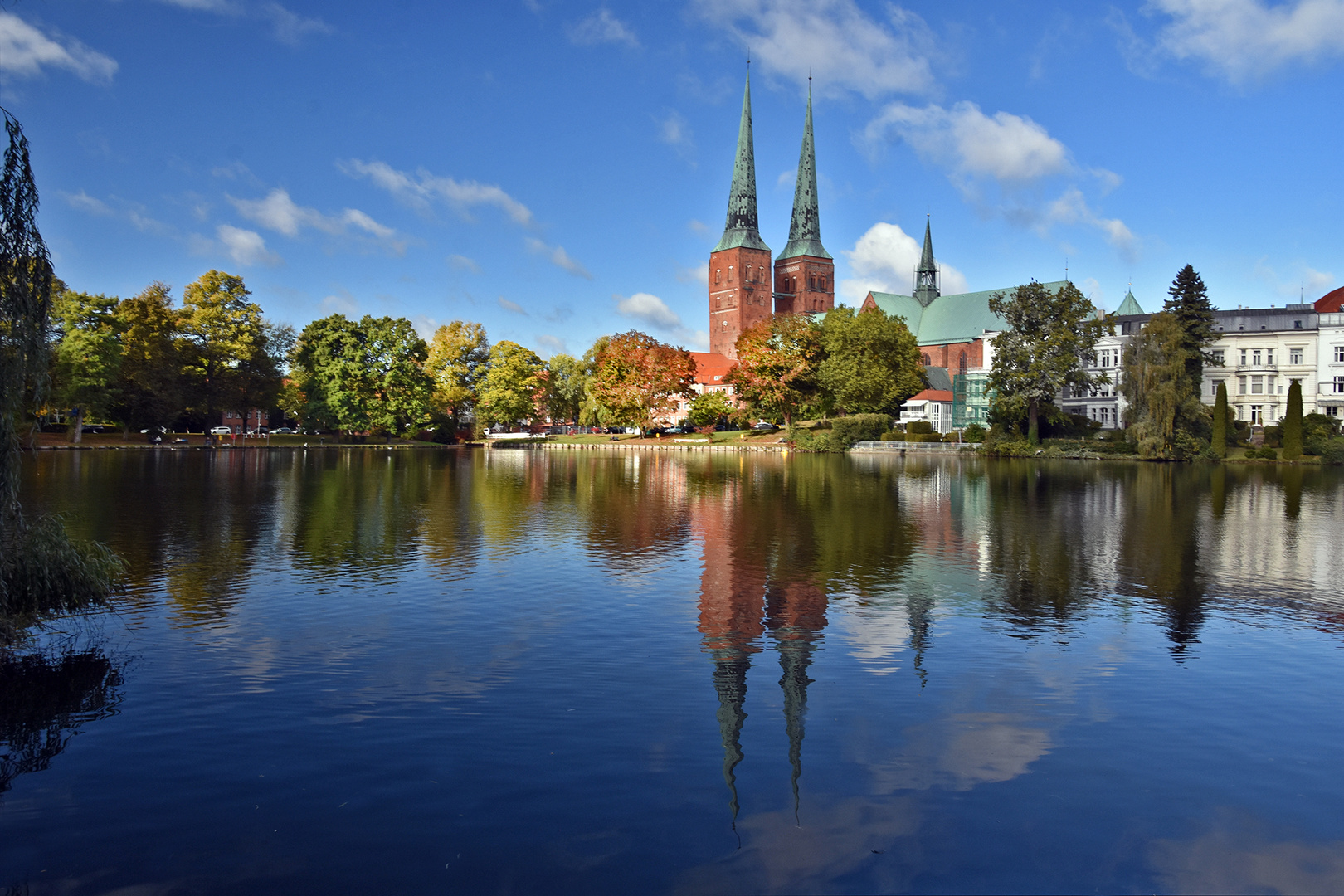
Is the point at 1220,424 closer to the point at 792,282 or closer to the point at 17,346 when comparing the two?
the point at 17,346

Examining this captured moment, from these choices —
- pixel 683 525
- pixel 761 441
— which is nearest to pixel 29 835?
pixel 683 525

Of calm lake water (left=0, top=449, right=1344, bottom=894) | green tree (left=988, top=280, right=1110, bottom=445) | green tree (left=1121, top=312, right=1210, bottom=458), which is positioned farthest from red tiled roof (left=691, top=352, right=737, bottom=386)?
calm lake water (left=0, top=449, right=1344, bottom=894)

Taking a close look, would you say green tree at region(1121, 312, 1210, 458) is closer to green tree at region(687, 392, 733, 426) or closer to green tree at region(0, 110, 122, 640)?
green tree at region(687, 392, 733, 426)

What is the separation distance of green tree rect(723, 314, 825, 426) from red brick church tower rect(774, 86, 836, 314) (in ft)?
172

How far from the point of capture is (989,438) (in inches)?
2997

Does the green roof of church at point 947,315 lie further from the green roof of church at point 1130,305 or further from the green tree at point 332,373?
the green tree at point 332,373

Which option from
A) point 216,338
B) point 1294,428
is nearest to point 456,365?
point 216,338

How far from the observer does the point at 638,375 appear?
3816 inches

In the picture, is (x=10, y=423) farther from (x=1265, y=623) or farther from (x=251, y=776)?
(x=1265, y=623)

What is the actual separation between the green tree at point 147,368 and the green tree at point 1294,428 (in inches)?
3409

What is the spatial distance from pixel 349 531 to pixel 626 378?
75.5 metres

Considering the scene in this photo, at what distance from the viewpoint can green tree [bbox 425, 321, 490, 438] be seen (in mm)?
99500

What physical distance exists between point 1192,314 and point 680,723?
76576 millimetres

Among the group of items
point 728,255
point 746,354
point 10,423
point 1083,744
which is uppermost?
point 728,255
